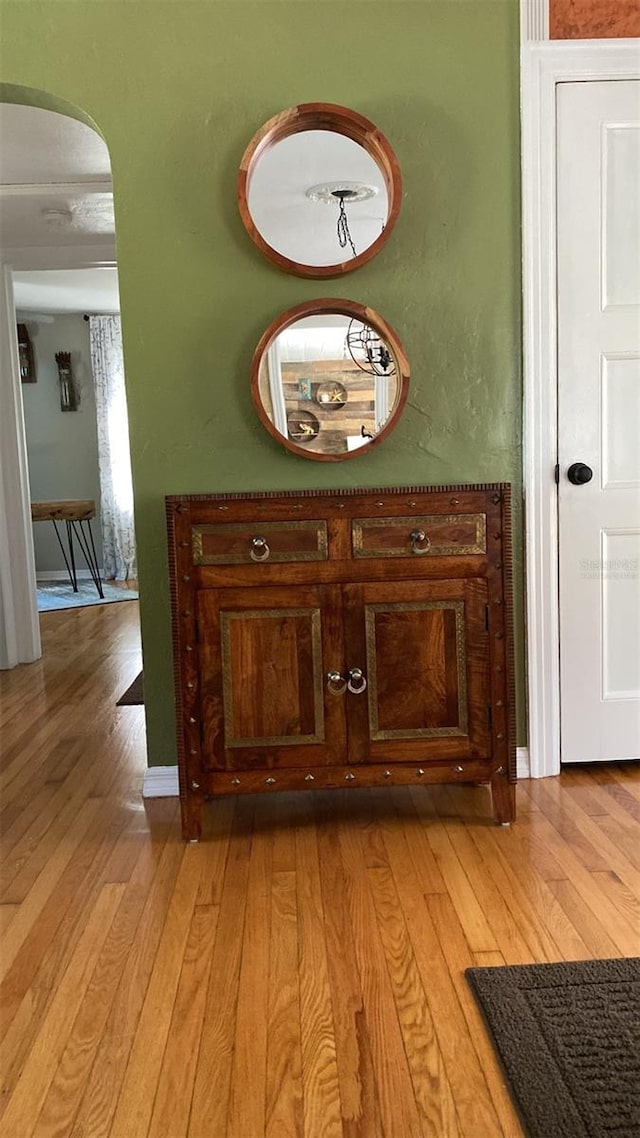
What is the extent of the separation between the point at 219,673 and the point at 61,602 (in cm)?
490

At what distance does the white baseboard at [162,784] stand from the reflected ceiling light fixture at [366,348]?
132 cm

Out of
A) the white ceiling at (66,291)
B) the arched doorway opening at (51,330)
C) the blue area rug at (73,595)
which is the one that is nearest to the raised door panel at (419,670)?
the arched doorway opening at (51,330)

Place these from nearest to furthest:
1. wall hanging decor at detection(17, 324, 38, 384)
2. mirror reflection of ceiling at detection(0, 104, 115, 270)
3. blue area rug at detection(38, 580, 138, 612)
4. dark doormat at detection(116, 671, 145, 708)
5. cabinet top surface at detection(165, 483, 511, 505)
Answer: cabinet top surface at detection(165, 483, 511, 505)
mirror reflection of ceiling at detection(0, 104, 115, 270)
dark doormat at detection(116, 671, 145, 708)
blue area rug at detection(38, 580, 138, 612)
wall hanging decor at detection(17, 324, 38, 384)

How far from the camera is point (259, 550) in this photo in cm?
238

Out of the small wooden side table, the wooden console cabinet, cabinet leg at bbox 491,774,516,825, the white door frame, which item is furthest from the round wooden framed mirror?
the small wooden side table

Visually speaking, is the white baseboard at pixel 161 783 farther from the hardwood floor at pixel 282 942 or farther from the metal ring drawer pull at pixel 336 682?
the metal ring drawer pull at pixel 336 682

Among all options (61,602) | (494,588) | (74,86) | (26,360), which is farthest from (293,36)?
(26,360)

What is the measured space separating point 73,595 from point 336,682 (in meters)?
5.34

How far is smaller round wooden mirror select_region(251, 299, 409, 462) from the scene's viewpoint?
102 inches

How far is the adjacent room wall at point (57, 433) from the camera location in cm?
805

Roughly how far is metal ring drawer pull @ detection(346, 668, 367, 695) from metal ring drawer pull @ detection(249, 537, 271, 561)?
0.37 m

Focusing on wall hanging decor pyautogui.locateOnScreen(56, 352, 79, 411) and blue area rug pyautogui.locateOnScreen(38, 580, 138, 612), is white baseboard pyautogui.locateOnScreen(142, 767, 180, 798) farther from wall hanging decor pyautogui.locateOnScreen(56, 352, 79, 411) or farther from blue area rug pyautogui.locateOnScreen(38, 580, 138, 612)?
wall hanging decor pyautogui.locateOnScreen(56, 352, 79, 411)

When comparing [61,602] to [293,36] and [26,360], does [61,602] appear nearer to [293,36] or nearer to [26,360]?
[26,360]

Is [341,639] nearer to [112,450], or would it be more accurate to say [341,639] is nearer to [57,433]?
[112,450]
